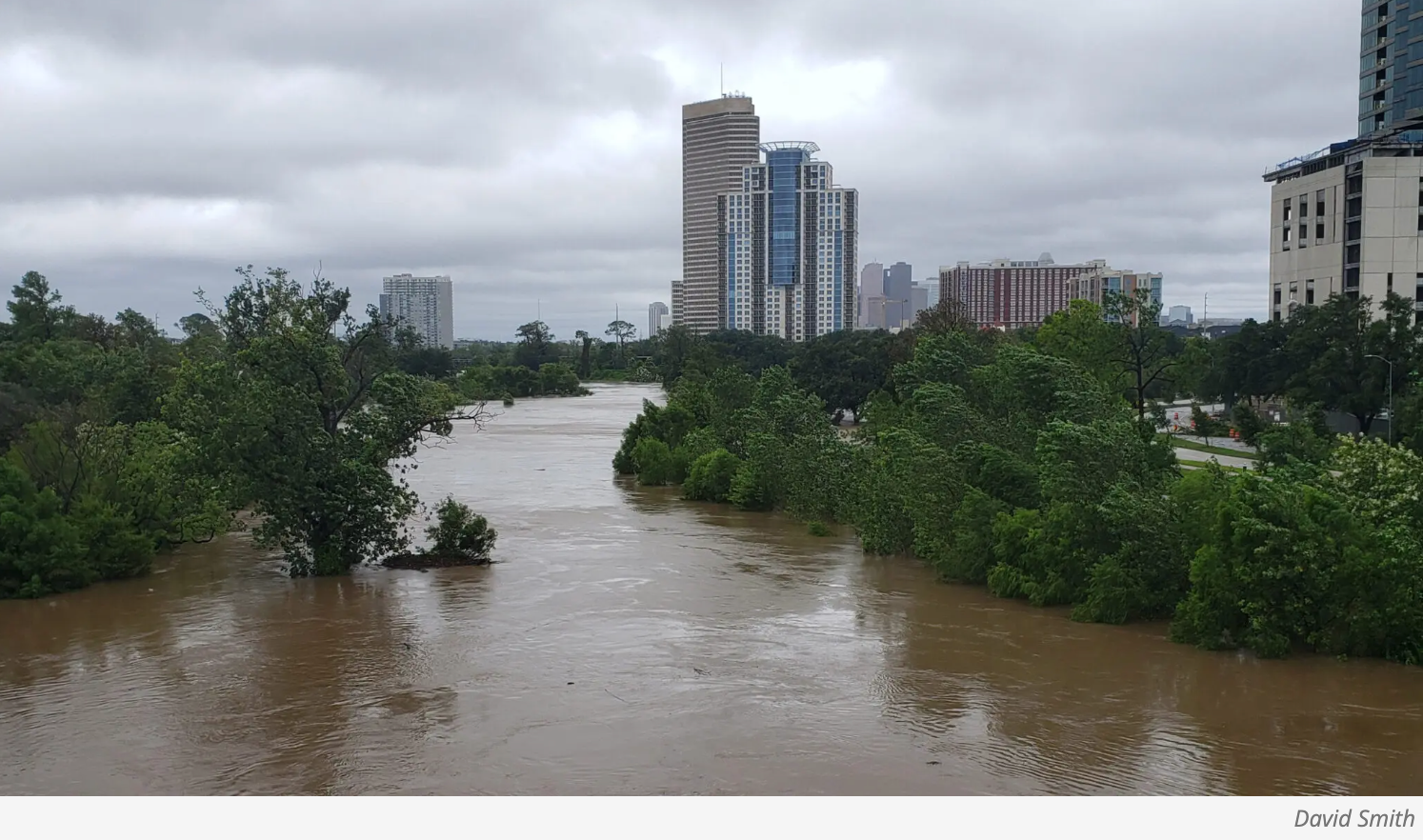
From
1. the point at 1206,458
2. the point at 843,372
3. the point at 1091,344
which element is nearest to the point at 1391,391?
the point at 1206,458

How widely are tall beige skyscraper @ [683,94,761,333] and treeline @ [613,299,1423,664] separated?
139 meters

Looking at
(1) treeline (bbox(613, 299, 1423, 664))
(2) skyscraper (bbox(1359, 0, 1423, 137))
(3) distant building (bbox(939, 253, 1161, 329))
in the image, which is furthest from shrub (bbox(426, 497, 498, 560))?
(3) distant building (bbox(939, 253, 1161, 329))

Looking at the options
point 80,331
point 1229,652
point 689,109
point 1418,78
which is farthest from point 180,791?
point 689,109

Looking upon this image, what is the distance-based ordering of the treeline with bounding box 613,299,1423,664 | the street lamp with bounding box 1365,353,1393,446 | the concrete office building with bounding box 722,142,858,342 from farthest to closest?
the concrete office building with bounding box 722,142,858,342 < the street lamp with bounding box 1365,353,1393,446 < the treeline with bounding box 613,299,1423,664

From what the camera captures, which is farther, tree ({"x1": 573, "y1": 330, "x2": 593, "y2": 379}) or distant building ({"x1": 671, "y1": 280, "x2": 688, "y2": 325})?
distant building ({"x1": 671, "y1": 280, "x2": 688, "y2": 325})

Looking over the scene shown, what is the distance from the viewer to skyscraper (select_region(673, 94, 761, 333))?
174 metres

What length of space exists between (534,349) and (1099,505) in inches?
4520

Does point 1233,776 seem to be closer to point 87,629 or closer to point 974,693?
point 974,693

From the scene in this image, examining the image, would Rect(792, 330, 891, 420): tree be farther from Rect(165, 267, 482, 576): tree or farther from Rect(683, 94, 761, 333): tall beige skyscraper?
Rect(683, 94, 761, 333): tall beige skyscraper

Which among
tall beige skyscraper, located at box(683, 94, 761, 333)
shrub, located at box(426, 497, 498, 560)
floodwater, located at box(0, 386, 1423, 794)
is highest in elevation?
tall beige skyscraper, located at box(683, 94, 761, 333)

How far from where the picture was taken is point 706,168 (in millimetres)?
182875

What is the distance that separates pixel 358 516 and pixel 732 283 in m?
141

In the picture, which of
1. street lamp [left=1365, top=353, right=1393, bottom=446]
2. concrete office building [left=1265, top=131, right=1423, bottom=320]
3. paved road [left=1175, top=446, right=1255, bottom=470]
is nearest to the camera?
street lamp [left=1365, top=353, right=1393, bottom=446]
